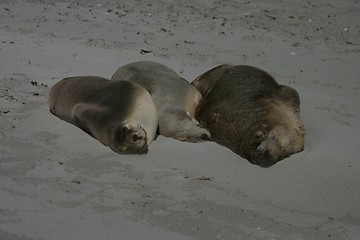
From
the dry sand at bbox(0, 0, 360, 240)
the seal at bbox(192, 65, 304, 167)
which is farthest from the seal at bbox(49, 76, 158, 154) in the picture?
the seal at bbox(192, 65, 304, 167)

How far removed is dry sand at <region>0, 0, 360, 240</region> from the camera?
3.21m

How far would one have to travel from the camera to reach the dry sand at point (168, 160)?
3.21 m

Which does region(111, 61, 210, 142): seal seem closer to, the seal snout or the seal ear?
the seal snout

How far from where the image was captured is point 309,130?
4.88m

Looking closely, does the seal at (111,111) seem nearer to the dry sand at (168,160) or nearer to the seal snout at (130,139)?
the seal snout at (130,139)

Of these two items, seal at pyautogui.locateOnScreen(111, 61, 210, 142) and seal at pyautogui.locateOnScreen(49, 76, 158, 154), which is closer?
seal at pyautogui.locateOnScreen(49, 76, 158, 154)

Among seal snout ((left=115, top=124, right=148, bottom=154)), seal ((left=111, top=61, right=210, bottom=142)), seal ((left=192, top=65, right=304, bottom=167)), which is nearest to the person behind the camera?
seal snout ((left=115, top=124, right=148, bottom=154))

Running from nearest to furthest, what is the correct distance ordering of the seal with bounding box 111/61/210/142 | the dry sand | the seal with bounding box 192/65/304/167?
the dry sand
the seal with bounding box 192/65/304/167
the seal with bounding box 111/61/210/142

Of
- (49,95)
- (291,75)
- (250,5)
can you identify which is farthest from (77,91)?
(250,5)

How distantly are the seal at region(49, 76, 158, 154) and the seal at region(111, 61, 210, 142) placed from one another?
0.20 m

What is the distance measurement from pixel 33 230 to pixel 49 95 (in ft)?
7.40

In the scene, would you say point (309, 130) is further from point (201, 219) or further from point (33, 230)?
point (33, 230)

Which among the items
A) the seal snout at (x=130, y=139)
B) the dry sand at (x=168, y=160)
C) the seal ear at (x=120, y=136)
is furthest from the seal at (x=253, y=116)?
the seal ear at (x=120, y=136)

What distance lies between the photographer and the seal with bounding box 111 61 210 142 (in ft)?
15.2
